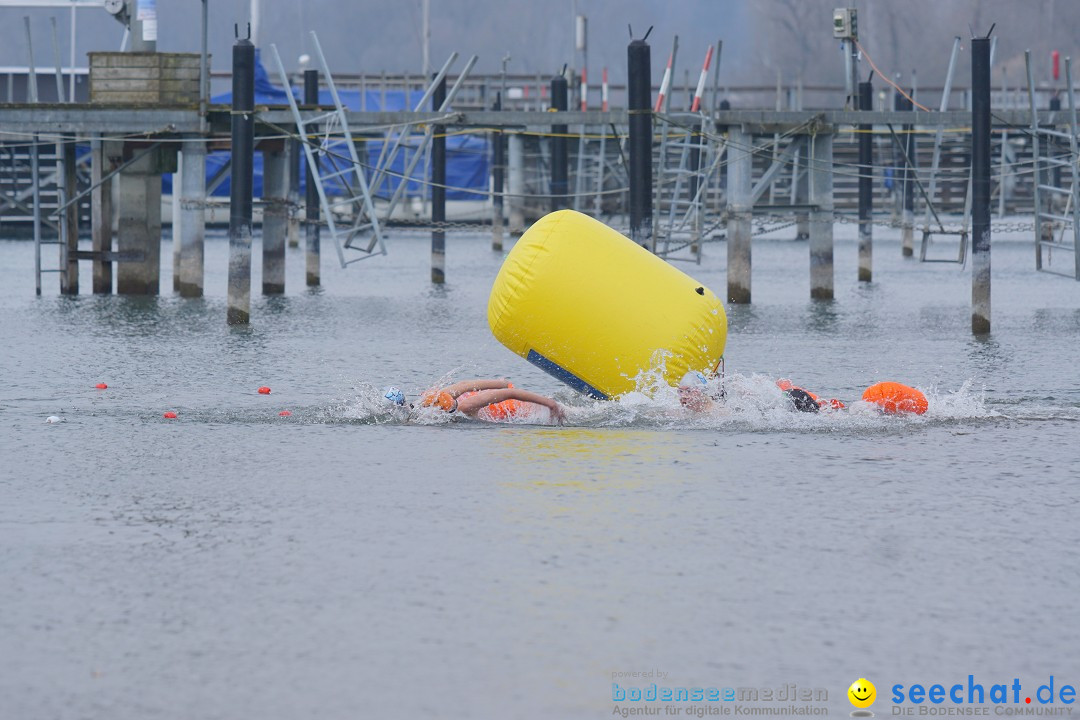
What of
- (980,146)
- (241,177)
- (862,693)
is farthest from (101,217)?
(862,693)

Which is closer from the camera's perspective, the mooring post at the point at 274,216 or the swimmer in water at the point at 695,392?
the swimmer in water at the point at 695,392

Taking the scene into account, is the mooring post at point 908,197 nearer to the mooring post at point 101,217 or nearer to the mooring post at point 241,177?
the mooring post at point 241,177

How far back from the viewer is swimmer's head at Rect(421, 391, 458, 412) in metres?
14.1

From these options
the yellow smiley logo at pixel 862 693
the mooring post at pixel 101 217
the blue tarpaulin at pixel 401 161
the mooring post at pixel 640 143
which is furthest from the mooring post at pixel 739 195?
the blue tarpaulin at pixel 401 161

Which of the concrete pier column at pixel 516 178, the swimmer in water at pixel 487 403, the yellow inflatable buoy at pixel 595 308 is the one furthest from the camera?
the concrete pier column at pixel 516 178

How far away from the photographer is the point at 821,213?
2562 cm

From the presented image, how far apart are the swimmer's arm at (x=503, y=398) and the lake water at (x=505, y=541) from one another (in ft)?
0.73

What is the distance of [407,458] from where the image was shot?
12.4 metres

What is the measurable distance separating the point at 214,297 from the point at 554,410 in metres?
14.6

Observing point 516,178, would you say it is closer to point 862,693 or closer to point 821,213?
point 821,213

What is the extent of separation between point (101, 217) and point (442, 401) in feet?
47.3

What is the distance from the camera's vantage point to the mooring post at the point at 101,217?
26.4 m

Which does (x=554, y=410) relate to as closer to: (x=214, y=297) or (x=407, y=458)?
(x=407, y=458)

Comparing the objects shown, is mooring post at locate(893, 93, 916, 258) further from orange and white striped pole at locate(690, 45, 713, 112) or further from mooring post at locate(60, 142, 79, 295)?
mooring post at locate(60, 142, 79, 295)
